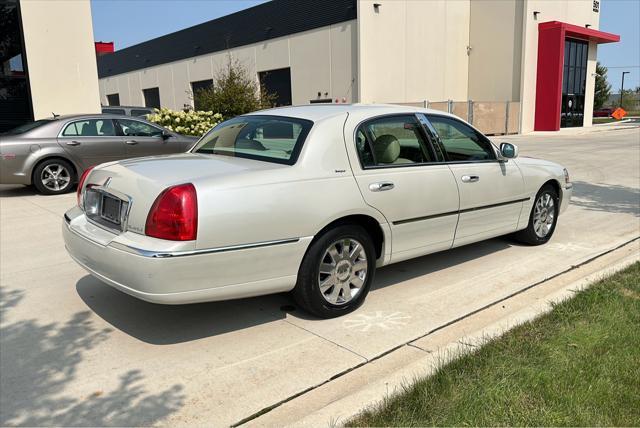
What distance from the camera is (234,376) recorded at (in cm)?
343

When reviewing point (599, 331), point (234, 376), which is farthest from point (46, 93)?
point (599, 331)

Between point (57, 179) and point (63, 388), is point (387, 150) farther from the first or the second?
point (57, 179)

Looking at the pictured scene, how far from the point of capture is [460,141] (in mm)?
5363

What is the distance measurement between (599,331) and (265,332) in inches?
93.2

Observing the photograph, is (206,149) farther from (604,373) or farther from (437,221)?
(604,373)

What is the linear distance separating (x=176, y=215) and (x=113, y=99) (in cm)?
5951

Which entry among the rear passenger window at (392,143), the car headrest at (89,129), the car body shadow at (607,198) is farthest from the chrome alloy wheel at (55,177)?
the car body shadow at (607,198)

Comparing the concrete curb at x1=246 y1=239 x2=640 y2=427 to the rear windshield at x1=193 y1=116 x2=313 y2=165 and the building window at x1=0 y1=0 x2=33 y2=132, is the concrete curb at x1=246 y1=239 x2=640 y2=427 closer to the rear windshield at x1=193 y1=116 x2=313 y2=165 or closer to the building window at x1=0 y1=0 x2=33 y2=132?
the rear windshield at x1=193 y1=116 x2=313 y2=165

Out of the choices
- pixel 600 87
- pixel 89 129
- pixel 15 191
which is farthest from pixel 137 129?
pixel 600 87

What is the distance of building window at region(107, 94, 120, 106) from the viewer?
57.0 m

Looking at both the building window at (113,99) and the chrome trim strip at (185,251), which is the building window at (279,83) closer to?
the building window at (113,99)

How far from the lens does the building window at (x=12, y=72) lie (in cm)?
1347

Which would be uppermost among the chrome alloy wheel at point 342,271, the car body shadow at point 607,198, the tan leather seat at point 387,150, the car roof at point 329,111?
the car roof at point 329,111

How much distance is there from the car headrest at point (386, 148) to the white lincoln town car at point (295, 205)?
12mm
